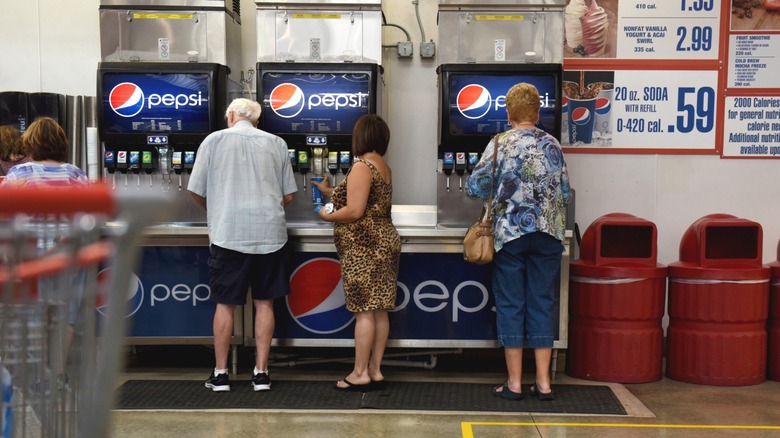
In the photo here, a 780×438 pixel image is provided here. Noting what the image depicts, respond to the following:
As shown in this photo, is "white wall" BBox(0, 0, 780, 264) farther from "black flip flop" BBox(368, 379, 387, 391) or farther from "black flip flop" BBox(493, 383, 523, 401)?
"black flip flop" BBox(493, 383, 523, 401)

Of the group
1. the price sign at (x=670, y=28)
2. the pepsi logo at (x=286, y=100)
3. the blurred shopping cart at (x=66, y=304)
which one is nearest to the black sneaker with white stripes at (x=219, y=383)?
the pepsi logo at (x=286, y=100)

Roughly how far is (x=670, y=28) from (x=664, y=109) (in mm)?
549

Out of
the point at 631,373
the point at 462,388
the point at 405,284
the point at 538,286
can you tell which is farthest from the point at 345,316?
the point at 631,373

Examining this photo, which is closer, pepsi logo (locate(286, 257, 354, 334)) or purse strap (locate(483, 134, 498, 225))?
purse strap (locate(483, 134, 498, 225))

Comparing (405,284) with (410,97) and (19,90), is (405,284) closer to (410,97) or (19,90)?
(410,97)

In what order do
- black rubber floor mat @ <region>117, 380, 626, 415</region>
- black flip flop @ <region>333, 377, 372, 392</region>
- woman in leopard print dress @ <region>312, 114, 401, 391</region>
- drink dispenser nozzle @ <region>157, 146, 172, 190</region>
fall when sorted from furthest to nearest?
drink dispenser nozzle @ <region>157, 146, 172, 190</region> → black flip flop @ <region>333, 377, 372, 392</region> → woman in leopard print dress @ <region>312, 114, 401, 391</region> → black rubber floor mat @ <region>117, 380, 626, 415</region>

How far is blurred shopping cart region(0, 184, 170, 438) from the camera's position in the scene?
3.79 ft

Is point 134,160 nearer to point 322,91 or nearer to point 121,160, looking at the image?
point 121,160

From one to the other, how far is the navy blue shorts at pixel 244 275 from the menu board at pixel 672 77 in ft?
7.53

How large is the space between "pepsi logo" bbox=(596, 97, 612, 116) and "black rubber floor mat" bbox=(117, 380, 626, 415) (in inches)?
77.5

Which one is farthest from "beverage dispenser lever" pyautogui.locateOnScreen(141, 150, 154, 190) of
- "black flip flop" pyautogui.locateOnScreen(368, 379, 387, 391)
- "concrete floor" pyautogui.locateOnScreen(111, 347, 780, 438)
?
"black flip flop" pyautogui.locateOnScreen(368, 379, 387, 391)

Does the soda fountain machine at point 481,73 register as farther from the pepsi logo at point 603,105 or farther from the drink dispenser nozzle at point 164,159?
the drink dispenser nozzle at point 164,159

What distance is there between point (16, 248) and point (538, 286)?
325 centimetres

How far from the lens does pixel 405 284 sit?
4.59 m
